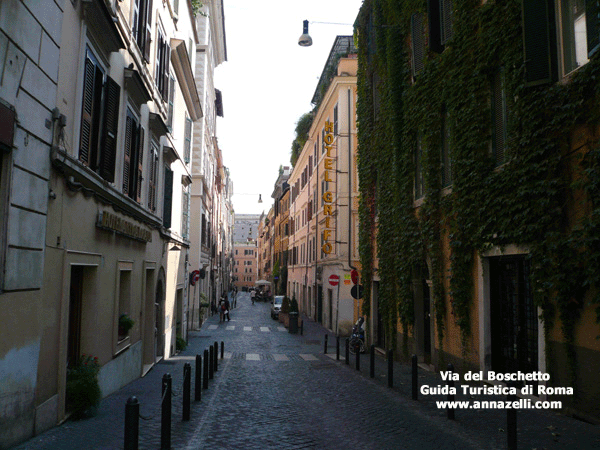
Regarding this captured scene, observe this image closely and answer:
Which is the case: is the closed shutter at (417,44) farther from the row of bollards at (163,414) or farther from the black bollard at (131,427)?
the black bollard at (131,427)

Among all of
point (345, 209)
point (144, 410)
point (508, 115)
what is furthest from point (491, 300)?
point (345, 209)

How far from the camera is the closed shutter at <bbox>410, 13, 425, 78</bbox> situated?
1485 cm

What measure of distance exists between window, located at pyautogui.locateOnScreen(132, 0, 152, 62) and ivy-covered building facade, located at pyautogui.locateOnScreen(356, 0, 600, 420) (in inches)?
286

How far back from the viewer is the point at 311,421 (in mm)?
8461

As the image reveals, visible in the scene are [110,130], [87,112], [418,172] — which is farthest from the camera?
[418,172]

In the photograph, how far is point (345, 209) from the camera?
28.7 m

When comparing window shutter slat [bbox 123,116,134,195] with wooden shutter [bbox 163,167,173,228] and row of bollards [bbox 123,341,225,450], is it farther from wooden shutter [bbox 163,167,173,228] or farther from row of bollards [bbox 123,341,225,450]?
wooden shutter [bbox 163,167,173,228]

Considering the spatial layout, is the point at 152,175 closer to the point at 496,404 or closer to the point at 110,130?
the point at 110,130

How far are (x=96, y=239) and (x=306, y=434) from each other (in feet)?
16.9

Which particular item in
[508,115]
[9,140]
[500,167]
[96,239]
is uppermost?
[508,115]

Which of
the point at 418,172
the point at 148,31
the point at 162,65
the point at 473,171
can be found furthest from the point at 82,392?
the point at 418,172

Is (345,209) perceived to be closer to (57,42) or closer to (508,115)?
(508,115)

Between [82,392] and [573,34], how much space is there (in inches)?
392

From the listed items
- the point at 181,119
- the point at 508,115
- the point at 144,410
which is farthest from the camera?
the point at 181,119
